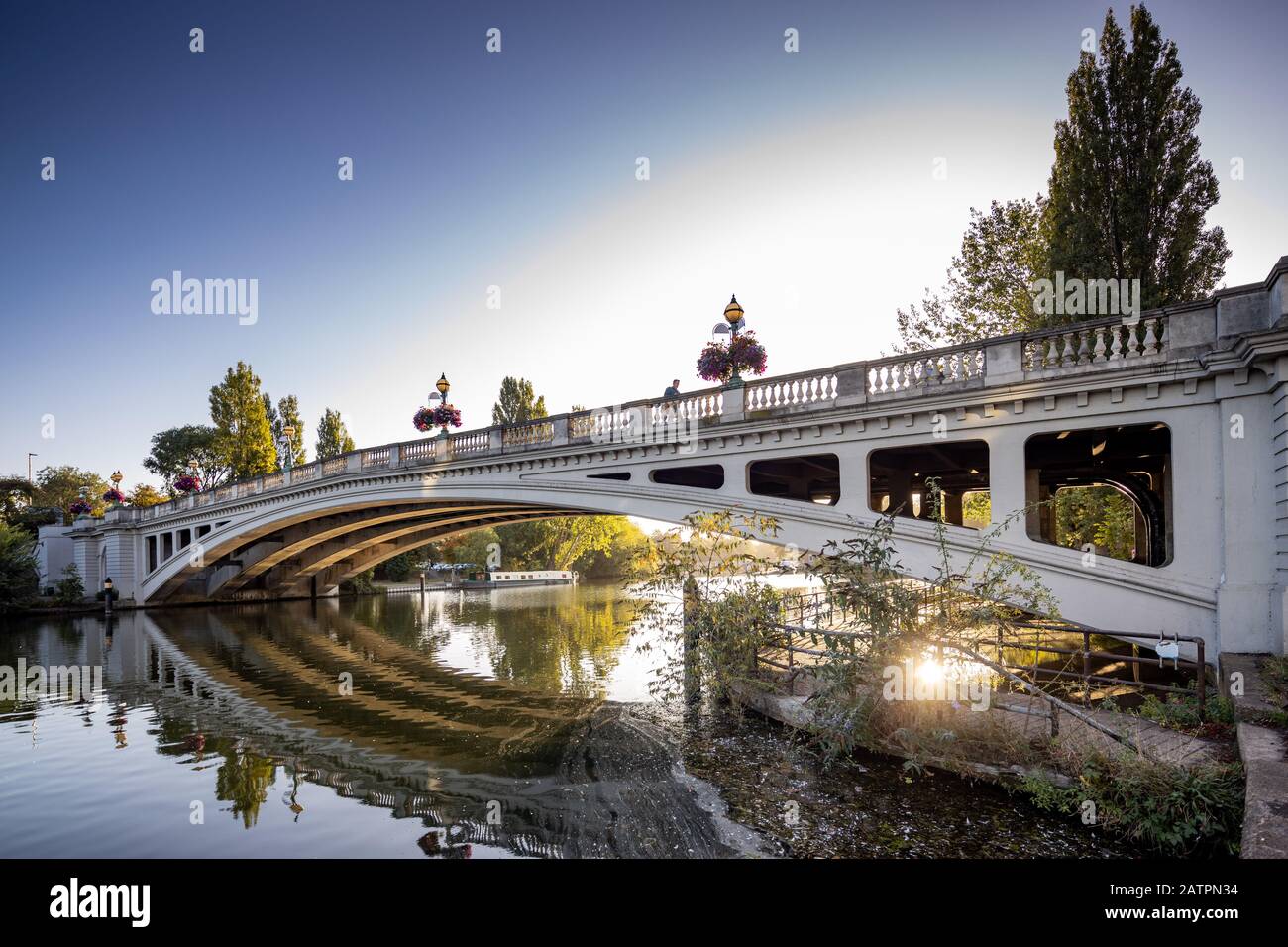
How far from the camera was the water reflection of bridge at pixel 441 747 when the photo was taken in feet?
21.8

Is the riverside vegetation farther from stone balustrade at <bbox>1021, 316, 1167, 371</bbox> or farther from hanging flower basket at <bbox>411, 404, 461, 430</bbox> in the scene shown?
hanging flower basket at <bbox>411, 404, 461, 430</bbox>

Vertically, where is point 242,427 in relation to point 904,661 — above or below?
above

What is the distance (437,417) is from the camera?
24.3 metres

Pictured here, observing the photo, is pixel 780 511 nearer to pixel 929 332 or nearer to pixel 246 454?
pixel 929 332

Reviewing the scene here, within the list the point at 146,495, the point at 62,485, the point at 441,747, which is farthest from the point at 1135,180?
the point at 62,485

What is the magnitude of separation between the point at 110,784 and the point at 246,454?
1871 inches

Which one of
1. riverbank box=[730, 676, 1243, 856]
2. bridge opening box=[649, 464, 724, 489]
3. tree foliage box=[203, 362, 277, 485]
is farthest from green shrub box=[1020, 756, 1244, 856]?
tree foliage box=[203, 362, 277, 485]

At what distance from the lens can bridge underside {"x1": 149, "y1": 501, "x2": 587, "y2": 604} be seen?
3188cm

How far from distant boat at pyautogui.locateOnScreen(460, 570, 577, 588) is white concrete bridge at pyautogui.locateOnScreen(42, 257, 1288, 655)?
2873cm

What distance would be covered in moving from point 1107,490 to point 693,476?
17651 mm

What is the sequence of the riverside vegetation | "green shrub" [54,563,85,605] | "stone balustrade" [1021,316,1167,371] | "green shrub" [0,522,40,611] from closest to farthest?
the riverside vegetation, "stone balustrade" [1021,316,1167,371], "green shrub" [0,522,40,611], "green shrub" [54,563,85,605]

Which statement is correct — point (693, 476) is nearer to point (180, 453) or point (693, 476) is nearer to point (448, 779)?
point (448, 779)

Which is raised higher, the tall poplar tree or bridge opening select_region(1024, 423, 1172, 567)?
the tall poplar tree
